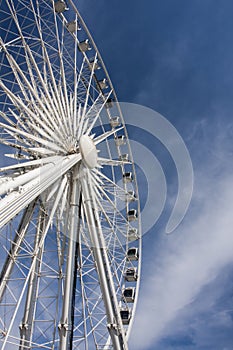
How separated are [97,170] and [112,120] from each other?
6.19 m

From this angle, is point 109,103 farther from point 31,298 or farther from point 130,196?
point 31,298

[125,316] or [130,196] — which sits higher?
[130,196]

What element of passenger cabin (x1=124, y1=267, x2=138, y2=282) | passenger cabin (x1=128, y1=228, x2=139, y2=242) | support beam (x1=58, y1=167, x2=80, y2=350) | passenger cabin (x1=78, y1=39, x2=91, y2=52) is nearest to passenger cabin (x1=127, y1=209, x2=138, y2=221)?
passenger cabin (x1=128, y1=228, x2=139, y2=242)

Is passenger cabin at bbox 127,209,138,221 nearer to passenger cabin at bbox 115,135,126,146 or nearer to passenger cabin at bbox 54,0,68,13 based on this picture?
passenger cabin at bbox 115,135,126,146

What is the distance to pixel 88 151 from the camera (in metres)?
14.6

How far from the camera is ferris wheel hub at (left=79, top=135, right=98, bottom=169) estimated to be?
1428 cm

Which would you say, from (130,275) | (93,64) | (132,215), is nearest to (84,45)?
(93,64)

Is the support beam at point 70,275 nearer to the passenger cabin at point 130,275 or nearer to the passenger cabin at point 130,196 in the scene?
the passenger cabin at point 130,275

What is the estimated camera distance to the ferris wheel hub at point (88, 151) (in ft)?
46.9

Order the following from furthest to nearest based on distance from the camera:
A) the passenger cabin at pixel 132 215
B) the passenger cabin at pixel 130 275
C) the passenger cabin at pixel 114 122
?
the passenger cabin at pixel 114 122, the passenger cabin at pixel 132 215, the passenger cabin at pixel 130 275

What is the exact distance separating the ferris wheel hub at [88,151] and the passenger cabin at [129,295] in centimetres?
597

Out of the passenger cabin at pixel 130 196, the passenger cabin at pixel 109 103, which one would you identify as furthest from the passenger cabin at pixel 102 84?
the passenger cabin at pixel 130 196

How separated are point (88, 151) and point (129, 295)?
6.82 metres

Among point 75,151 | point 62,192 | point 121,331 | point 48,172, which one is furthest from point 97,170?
point 121,331
